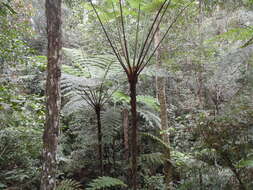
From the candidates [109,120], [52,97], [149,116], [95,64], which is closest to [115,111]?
[109,120]

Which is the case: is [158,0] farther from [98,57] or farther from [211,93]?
[211,93]

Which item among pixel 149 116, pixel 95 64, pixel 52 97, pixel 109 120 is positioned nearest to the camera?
pixel 52 97

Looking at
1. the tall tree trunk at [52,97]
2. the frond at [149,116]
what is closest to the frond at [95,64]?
the frond at [149,116]

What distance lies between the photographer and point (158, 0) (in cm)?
240

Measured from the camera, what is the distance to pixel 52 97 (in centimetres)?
180

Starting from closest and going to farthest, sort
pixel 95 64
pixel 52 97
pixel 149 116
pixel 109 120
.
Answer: pixel 52 97
pixel 95 64
pixel 109 120
pixel 149 116

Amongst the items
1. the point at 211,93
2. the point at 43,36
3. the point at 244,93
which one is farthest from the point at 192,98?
the point at 43,36

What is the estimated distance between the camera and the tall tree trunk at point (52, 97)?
5.70ft

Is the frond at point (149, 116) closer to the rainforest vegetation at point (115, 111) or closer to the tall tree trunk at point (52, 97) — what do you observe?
the rainforest vegetation at point (115, 111)

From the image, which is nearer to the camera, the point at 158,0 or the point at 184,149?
the point at 158,0

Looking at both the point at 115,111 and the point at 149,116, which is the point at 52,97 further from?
the point at 149,116

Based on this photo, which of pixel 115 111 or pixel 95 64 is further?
pixel 115 111

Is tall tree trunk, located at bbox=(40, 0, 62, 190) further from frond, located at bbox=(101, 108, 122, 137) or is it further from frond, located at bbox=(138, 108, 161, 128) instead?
frond, located at bbox=(138, 108, 161, 128)

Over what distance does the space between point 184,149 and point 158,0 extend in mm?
3266
